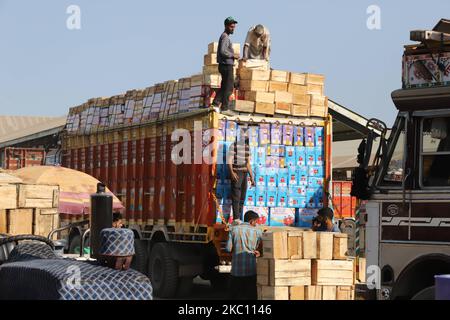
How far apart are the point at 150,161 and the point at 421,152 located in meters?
9.73

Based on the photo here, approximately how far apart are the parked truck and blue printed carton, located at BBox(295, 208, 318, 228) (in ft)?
23.1

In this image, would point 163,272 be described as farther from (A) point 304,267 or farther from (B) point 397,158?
(B) point 397,158

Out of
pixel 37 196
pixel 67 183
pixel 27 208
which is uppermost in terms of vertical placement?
pixel 67 183

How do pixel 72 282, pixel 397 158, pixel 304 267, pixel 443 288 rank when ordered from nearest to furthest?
pixel 72 282 < pixel 443 288 < pixel 397 158 < pixel 304 267

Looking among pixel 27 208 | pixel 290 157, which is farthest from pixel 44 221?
pixel 290 157

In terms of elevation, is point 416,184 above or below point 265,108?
below

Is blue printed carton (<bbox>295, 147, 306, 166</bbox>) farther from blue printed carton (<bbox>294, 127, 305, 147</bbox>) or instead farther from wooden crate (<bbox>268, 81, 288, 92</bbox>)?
wooden crate (<bbox>268, 81, 288, 92</bbox>)

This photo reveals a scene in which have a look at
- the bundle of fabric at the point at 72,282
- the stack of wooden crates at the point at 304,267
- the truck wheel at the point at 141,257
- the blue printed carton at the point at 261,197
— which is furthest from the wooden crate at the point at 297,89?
the bundle of fabric at the point at 72,282

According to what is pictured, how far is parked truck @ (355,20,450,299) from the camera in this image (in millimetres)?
10156

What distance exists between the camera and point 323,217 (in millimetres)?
14641

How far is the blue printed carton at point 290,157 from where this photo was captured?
17.6 metres

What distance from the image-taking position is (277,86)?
1764cm

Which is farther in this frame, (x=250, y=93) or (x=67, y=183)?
(x=250, y=93)

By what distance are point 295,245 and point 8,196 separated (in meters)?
4.10
